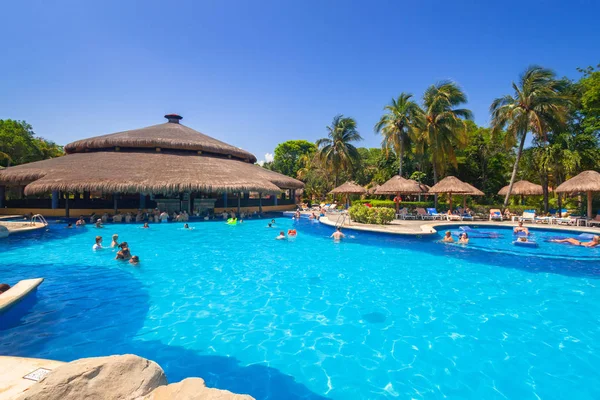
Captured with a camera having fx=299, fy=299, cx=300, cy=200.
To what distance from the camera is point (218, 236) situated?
16312 millimetres

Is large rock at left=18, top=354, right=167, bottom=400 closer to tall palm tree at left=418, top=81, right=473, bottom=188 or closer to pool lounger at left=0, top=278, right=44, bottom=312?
pool lounger at left=0, top=278, right=44, bottom=312

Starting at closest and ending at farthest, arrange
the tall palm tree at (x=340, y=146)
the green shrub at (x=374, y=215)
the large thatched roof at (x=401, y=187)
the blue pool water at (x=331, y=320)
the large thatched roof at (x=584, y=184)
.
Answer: the blue pool water at (x=331, y=320) < the large thatched roof at (x=584, y=184) < the green shrub at (x=374, y=215) < the large thatched roof at (x=401, y=187) < the tall palm tree at (x=340, y=146)

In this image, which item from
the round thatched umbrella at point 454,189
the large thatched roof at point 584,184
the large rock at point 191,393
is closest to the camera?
the large rock at point 191,393

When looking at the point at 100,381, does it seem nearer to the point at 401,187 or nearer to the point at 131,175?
the point at 131,175

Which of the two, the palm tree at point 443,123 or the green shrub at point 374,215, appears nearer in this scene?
the green shrub at point 374,215

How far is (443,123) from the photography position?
27.1 m

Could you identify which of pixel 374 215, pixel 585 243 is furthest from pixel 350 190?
pixel 585 243

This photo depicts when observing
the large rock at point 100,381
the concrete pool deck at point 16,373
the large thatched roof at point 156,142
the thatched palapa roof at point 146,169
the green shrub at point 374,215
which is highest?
the large thatched roof at point 156,142

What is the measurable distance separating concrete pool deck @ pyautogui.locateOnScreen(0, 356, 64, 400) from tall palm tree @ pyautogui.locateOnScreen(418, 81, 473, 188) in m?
28.8

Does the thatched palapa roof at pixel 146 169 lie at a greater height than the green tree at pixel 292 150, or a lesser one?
lesser

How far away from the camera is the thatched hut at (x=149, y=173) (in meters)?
20.7

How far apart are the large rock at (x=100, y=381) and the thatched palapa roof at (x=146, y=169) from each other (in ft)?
66.1

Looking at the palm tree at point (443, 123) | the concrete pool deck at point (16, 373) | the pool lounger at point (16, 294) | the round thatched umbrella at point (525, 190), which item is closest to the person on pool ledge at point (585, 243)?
the round thatched umbrella at point (525, 190)

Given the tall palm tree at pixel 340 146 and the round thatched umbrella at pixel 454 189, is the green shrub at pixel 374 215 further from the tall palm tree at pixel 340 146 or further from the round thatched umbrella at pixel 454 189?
the tall palm tree at pixel 340 146
